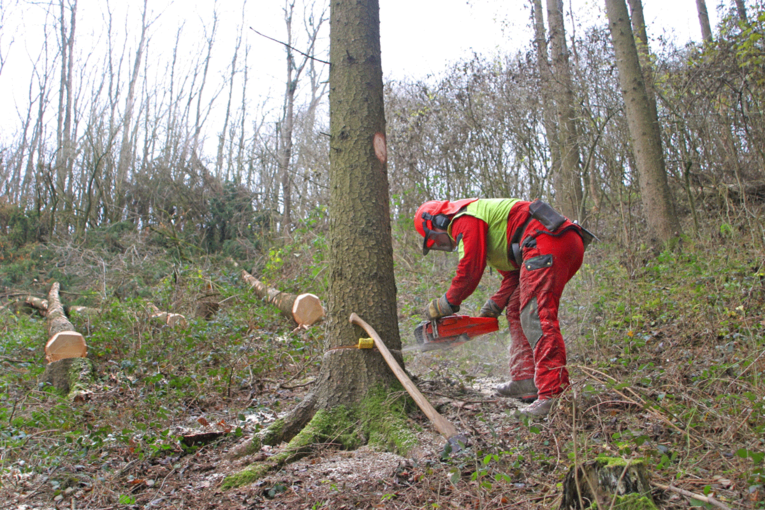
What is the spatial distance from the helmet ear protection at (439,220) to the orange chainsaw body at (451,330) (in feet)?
2.22

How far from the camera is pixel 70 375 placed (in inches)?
176

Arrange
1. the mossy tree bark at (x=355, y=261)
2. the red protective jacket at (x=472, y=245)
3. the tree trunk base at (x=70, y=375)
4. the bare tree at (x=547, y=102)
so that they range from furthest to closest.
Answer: the bare tree at (x=547, y=102), the tree trunk base at (x=70, y=375), the red protective jacket at (x=472, y=245), the mossy tree bark at (x=355, y=261)

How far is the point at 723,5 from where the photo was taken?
27.6ft

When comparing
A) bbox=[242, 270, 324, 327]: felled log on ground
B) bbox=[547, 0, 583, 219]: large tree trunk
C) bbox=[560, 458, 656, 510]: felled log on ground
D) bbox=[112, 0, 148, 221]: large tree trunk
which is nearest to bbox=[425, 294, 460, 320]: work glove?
bbox=[560, 458, 656, 510]: felled log on ground

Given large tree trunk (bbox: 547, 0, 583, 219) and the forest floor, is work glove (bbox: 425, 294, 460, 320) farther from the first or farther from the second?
large tree trunk (bbox: 547, 0, 583, 219)

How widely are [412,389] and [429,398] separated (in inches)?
29.8

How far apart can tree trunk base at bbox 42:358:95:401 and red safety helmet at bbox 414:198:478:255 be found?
3237 mm

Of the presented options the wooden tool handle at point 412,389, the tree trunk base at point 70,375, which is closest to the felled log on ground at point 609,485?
the wooden tool handle at point 412,389

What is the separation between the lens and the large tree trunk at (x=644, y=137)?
6.49 meters

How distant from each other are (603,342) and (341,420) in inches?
105

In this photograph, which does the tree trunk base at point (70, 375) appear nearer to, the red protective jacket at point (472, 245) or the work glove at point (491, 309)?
the red protective jacket at point (472, 245)

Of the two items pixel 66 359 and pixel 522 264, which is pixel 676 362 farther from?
pixel 66 359

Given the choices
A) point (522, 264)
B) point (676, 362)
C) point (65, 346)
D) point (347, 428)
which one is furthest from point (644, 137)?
point (65, 346)

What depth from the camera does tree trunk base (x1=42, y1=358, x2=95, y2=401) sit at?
430cm
